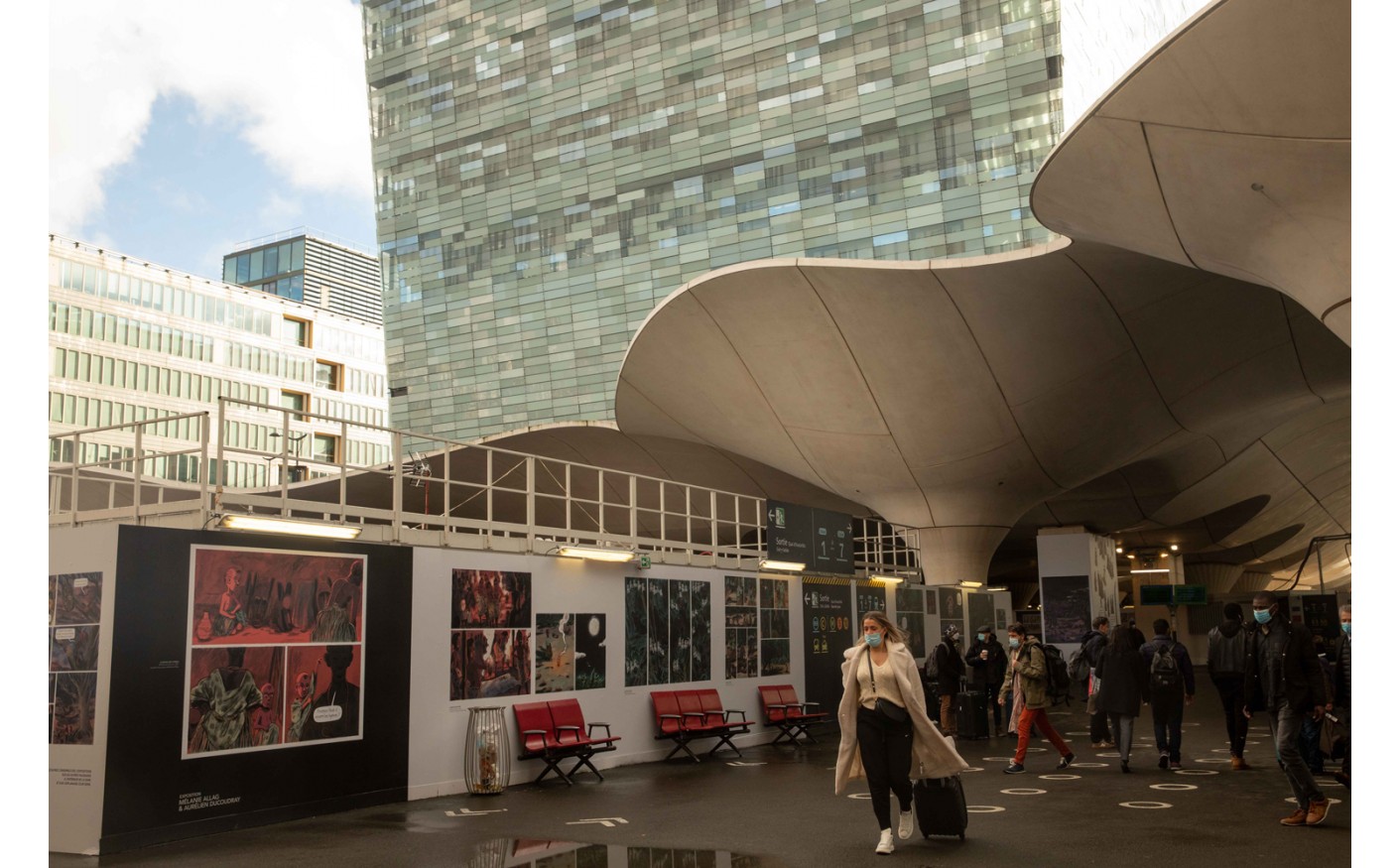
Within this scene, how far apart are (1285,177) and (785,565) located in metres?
9.00

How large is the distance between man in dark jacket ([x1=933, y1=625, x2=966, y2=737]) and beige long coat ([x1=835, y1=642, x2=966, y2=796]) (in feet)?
29.1

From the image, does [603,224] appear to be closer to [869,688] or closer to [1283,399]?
[1283,399]

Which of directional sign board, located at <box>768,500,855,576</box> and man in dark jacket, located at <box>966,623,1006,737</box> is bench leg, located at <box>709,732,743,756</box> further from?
man in dark jacket, located at <box>966,623,1006,737</box>

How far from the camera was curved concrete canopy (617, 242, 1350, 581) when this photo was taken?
19.4 meters

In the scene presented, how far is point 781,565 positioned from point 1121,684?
5762 millimetres

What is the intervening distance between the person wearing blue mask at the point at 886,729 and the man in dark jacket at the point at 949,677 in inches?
348

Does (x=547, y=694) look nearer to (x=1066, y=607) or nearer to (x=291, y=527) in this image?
(x=291, y=527)

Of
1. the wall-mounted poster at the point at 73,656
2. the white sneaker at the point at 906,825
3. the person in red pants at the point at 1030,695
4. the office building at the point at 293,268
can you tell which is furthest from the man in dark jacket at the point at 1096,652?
the office building at the point at 293,268

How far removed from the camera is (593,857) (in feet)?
26.7

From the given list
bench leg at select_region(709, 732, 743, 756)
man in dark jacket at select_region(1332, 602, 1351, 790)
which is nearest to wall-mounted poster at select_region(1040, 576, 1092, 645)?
bench leg at select_region(709, 732, 743, 756)

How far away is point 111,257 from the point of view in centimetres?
6575

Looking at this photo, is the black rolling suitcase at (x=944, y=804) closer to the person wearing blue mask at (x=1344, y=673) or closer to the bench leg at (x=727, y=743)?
the person wearing blue mask at (x=1344, y=673)

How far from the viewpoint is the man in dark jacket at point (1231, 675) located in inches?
476

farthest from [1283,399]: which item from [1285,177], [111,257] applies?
[111,257]
